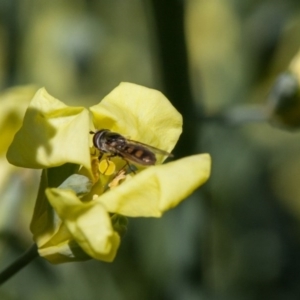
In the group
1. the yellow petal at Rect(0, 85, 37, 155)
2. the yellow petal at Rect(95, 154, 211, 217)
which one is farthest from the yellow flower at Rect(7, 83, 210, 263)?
the yellow petal at Rect(0, 85, 37, 155)

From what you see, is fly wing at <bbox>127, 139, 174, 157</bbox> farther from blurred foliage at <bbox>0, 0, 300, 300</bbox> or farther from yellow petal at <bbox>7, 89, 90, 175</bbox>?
blurred foliage at <bbox>0, 0, 300, 300</bbox>

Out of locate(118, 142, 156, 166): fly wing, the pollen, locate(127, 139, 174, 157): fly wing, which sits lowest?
the pollen

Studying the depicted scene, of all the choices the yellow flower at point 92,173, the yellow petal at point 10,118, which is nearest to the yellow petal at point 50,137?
the yellow flower at point 92,173

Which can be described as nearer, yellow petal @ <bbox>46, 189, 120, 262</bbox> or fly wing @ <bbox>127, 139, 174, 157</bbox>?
yellow petal @ <bbox>46, 189, 120, 262</bbox>

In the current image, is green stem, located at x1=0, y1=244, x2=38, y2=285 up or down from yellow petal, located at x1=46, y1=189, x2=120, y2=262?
down

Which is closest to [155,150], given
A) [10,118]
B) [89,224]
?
[89,224]

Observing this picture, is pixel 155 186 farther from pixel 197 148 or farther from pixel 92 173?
pixel 197 148
